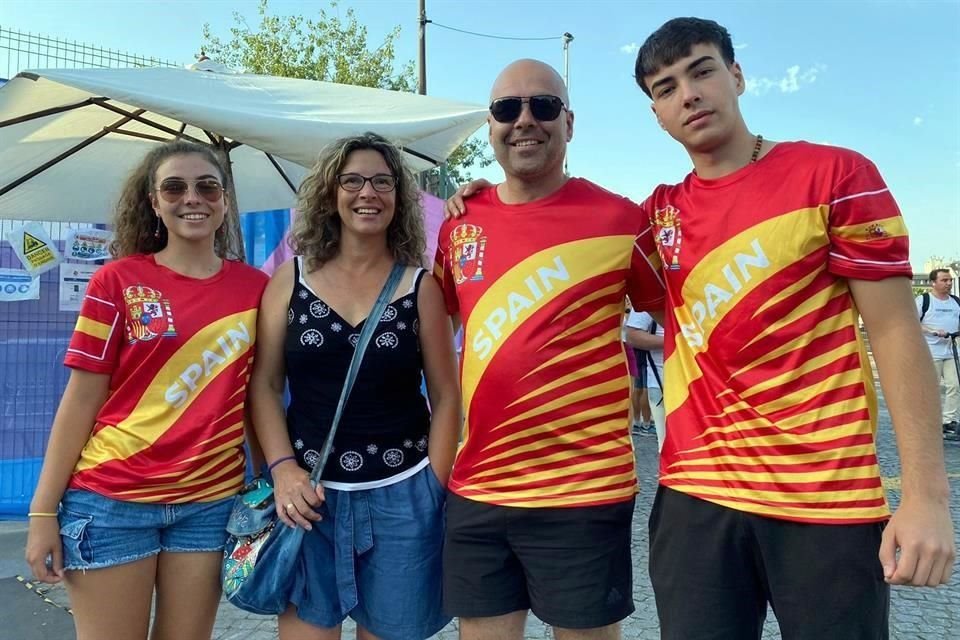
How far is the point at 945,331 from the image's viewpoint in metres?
8.72

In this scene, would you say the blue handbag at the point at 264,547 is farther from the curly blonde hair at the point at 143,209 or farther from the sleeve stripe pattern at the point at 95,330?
the curly blonde hair at the point at 143,209

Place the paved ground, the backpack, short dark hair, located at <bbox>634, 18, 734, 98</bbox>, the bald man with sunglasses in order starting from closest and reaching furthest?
short dark hair, located at <bbox>634, 18, 734, 98</bbox>, the bald man with sunglasses, the paved ground, the backpack

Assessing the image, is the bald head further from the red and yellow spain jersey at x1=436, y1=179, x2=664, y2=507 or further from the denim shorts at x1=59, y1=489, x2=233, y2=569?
the denim shorts at x1=59, y1=489, x2=233, y2=569

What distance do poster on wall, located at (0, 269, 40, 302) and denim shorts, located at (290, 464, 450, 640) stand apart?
431cm

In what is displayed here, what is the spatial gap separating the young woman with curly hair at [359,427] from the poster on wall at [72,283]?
3.91 metres

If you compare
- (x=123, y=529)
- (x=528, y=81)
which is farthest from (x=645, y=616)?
(x=528, y=81)

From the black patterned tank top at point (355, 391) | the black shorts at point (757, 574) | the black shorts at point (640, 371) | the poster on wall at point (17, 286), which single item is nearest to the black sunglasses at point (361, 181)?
the black patterned tank top at point (355, 391)

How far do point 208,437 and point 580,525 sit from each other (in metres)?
1.21

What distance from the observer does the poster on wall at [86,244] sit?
529 centimetres

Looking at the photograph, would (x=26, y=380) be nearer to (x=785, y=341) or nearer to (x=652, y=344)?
(x=652, y=344)

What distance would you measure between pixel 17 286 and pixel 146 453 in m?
4.06

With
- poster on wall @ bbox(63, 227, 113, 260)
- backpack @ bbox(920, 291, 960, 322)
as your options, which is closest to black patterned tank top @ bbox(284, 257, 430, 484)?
poster on wall @ bbox(63, 227, 113, 260)

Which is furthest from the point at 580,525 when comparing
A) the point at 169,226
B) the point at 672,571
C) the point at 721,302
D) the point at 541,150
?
the point at 169,226

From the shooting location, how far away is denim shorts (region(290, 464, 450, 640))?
2.20 meters
